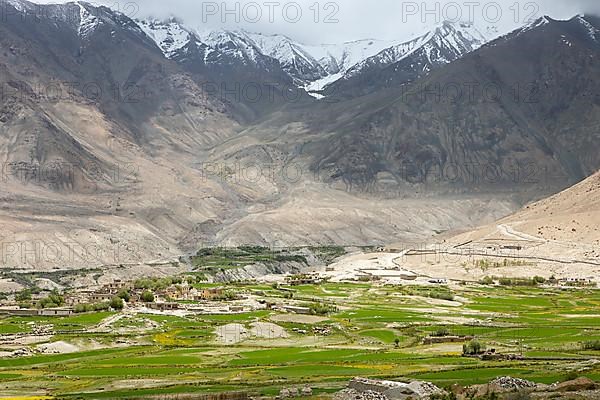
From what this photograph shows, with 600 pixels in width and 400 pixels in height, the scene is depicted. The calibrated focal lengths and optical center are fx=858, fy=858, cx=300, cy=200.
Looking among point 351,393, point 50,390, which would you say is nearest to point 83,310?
point 50,390

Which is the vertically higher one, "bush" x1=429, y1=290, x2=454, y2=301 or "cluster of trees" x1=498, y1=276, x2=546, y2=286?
"cluster of trees" x1=498, y1=276, x2=546, y2=286

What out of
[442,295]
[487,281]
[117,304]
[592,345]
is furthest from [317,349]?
[487,281]

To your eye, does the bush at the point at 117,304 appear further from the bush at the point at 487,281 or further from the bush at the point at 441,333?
the bush at the point at 487,281

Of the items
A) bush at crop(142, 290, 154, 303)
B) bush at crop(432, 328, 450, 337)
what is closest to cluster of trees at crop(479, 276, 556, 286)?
bush at crop(142, 290, 154, 303)

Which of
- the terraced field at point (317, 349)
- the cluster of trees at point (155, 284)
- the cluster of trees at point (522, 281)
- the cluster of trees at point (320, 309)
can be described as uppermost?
the cluster of trees at point (155, 284)

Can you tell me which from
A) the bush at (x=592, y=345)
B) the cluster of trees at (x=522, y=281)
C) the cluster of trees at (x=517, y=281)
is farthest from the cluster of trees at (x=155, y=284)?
the bush at (x=592, y=345)

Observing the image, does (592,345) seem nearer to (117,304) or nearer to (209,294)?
(117,304)

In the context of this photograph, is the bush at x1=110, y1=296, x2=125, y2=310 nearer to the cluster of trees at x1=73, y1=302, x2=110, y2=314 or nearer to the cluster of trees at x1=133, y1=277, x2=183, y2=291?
the cluster of trees at x1=73, y1=302, x2=110, y2=314

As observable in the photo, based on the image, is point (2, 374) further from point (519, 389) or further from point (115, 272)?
point (115, 272)
